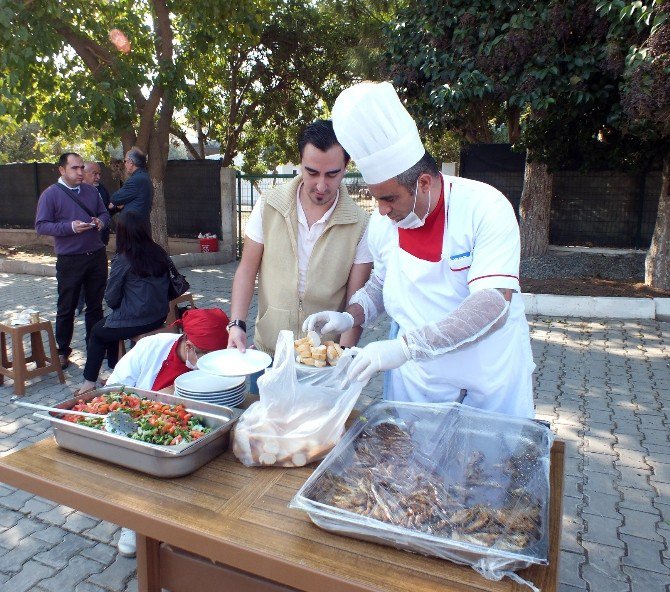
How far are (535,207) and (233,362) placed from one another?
7532mm

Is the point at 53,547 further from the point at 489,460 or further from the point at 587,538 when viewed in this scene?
the point at 587,538

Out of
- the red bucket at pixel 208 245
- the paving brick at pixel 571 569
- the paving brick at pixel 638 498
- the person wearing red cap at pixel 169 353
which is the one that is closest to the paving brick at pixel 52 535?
the person wearing red cap at pixel 169 353

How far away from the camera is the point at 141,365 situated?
2707 millimetres

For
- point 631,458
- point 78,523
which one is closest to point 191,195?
point 78,523

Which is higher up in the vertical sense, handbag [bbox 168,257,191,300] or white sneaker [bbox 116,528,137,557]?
handbag [bbox 168,257,191,300]

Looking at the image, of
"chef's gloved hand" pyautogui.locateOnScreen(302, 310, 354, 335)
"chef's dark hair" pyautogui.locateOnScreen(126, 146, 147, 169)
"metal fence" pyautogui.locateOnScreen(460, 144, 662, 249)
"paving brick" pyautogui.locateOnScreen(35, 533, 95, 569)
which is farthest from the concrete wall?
"chef's gloved hand" pyautogui.locateOnScreen(302, 310, 354, 335)

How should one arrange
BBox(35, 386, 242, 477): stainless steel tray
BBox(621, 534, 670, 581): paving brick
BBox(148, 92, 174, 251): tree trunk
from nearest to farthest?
BBox(35, 386, 242, 477): stainless steel tray → BBox(621, 534, 670, 581): paving brick → BBox(148, 92, 174, 251): tree trunk

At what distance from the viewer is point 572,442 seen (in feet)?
12.2

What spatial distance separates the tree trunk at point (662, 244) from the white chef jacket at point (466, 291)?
6470 mm

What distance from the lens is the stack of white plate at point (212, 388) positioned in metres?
1.94

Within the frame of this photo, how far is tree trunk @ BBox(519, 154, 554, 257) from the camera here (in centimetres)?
840

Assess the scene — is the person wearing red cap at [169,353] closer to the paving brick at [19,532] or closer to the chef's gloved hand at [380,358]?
the paving brick at [19,532]

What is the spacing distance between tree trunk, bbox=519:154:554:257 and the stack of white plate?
292 inches

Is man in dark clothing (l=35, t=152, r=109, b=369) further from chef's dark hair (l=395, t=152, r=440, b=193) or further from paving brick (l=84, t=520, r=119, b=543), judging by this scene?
chef's dark hair (l=395, t=152, r=440, b=193)
